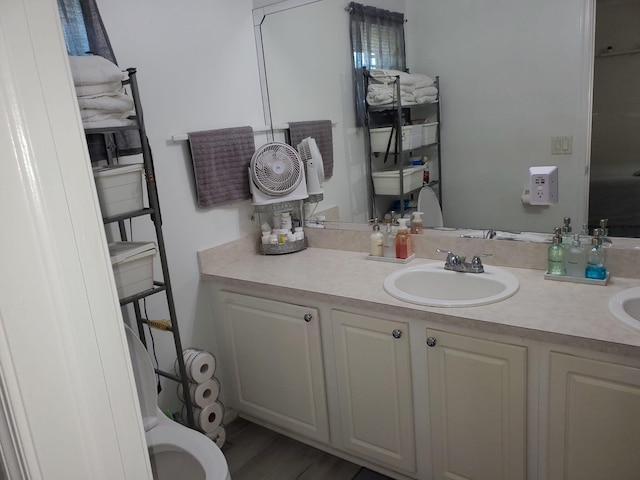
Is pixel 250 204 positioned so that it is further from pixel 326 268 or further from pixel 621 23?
pixel 621 23

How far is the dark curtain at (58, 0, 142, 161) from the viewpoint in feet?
5.64

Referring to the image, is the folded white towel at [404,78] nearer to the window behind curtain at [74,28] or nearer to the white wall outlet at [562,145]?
the white wall outlet at [562,145]

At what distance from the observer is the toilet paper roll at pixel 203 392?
83.7 inches

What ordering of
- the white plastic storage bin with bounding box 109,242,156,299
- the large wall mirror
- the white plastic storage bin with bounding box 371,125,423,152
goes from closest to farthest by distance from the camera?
the white plastic storage bin with bounding box 109,242,156,299
the large wall mirror
the white plastic storage bin with bounding box 371,125,423,152

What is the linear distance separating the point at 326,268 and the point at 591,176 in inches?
44.2

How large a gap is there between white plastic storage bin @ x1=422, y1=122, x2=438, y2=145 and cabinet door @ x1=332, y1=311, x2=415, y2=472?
0.87 metres

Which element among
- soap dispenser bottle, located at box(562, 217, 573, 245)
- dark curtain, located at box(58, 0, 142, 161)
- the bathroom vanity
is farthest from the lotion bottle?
dark curtain, located at box(58, 0, 142, 161)

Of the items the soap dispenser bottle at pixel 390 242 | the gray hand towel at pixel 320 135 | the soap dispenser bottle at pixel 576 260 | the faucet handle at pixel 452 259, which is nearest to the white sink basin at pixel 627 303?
the soap dispenser bottle at pixel 576 260

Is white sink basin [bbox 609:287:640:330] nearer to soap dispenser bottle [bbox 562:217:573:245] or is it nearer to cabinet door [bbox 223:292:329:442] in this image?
soap dispenser bottle [bbox 562:217:573:245]

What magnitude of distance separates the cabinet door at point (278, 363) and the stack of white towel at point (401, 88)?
1034 millimetres

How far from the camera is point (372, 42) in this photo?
2273 millimetres

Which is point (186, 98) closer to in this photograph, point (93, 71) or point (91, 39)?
point (91, 39)

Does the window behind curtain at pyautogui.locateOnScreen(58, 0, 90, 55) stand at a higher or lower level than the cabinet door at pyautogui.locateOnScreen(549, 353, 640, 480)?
higher

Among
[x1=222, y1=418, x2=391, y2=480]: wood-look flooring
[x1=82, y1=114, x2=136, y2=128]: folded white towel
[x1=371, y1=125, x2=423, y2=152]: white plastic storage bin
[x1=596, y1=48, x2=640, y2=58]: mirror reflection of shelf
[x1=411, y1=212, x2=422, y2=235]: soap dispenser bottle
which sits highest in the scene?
[x1=596, y1=48, x2=640, y2=58]: mirror reflection of shelf
